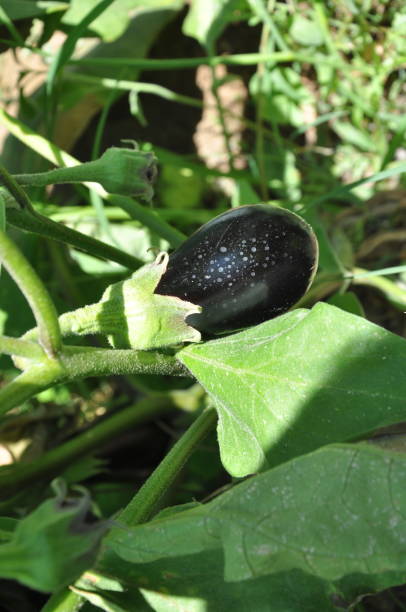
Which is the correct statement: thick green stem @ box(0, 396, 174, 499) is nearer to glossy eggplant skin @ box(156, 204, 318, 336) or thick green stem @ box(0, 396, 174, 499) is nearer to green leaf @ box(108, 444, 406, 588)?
glossy eggplant skin @ box(156, 204, 318, 336)

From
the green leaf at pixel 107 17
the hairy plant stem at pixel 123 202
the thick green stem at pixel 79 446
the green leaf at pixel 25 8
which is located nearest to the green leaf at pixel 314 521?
the hairy plant stem at pixel 123 202

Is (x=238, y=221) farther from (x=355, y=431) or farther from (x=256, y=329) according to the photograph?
(x=355, y=431)

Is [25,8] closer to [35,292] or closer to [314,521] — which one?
[35,292]

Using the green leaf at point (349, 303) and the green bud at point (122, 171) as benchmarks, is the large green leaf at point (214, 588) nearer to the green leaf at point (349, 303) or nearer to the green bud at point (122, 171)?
the green bud at point (122, 171)

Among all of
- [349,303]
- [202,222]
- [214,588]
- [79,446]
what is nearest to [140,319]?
[214,588]

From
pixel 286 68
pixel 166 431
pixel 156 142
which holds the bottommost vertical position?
pixel 166 431

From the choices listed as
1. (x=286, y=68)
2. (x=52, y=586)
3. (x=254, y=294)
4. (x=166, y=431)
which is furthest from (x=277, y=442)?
(x=286, y=68)

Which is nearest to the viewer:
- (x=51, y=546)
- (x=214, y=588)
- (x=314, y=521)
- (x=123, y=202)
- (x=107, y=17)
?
(x=51, y=546)
